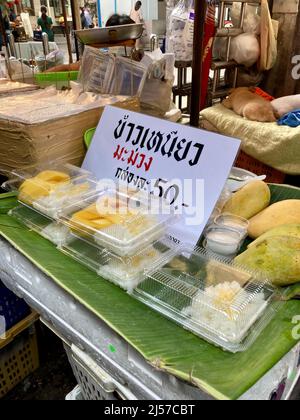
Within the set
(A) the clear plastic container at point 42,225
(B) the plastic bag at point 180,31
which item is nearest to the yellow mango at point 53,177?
(A) the clear plastic container at point 42,225

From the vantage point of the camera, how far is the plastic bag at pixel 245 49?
2900 mm

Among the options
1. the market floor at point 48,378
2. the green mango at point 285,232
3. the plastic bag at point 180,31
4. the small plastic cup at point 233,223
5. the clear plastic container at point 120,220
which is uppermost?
the plastic bag at point 180,31

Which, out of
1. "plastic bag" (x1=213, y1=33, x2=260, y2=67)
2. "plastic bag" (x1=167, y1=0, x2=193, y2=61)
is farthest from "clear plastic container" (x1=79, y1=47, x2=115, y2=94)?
"plastic bag" (x1=213, y1=33, x2=260, y2=67)

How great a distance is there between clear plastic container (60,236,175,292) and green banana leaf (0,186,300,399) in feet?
0.08

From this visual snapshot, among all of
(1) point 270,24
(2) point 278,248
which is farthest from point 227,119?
(2) point 278,248

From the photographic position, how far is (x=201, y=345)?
71 centimetres

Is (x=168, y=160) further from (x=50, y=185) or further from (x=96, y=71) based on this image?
(x=96, y=71)

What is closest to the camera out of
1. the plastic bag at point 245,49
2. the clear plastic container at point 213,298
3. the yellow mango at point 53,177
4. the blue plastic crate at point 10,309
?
the clear plastic container at point 213,298

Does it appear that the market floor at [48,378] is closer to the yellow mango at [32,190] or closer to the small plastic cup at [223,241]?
the yellow mango at [32,190]

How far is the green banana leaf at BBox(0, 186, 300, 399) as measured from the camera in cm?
61

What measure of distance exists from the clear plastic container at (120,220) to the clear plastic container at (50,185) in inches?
2.2

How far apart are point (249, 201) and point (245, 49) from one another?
2355 millimetres

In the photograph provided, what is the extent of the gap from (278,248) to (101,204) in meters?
0.58

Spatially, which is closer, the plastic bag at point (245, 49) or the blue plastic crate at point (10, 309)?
the blue plastic crate at point (10, 309)
